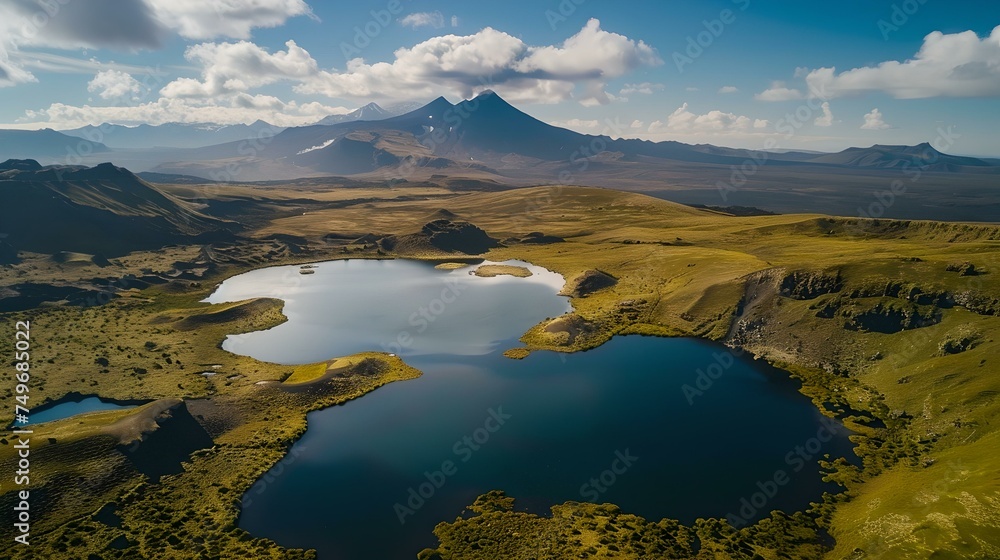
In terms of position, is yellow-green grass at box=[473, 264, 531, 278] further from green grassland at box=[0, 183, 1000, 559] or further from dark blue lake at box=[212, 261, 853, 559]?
dark blue lake at box=[212, 261, 853, 559]

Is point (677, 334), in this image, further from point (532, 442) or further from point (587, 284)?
point (532, 442)

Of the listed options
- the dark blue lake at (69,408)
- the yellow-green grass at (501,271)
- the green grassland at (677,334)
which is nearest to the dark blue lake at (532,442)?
the green grassland at (677,334)

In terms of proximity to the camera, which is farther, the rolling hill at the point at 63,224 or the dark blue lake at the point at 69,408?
the rolling hill at the point at 63,224

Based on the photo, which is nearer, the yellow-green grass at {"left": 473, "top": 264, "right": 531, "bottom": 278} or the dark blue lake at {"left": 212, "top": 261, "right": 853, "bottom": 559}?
the dark blue lake at {"left": 212, "top": 261, "right": 853, "bottom": 559}

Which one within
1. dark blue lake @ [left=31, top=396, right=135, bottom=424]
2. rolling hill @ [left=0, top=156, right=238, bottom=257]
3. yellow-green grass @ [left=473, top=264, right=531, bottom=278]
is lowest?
dark blue lake @ [left=31, top=396, right=135, bottom=424]

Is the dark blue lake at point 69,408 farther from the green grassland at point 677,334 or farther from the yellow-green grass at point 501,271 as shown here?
the yellow-green grass at point 501,271

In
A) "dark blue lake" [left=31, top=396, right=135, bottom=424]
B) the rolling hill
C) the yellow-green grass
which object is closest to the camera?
"dark blue lake" [left=31, top=396, right=135, bottom=424]

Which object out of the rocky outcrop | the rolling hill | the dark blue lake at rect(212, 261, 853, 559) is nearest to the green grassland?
the rocky outcrop
